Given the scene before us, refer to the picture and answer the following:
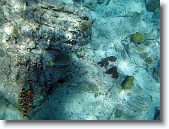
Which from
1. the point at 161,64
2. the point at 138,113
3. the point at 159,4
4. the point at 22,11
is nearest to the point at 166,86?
the point at 161,64

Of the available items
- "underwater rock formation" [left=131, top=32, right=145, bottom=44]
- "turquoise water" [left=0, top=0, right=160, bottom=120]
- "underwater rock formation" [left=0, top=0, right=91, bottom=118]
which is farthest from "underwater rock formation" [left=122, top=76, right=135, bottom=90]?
"underwater rock formation" [left=0, top=0, right=91, bottom=118]

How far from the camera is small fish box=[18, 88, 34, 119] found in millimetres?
2986

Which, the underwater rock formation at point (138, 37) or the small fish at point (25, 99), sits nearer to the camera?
the small fish at point (25, 99)

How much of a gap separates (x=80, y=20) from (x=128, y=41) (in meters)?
0.89

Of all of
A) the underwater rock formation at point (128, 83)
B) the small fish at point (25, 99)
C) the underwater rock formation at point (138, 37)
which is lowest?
the small fish at point (25, 99)

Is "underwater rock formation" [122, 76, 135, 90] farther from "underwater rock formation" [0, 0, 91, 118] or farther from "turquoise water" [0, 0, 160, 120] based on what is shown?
"underwater rock formation" [0, 0, 91, 118]

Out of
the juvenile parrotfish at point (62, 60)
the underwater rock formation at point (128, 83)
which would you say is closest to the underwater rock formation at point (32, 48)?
the juvenile parrotfish at point (62, 60)

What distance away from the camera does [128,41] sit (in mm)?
3303

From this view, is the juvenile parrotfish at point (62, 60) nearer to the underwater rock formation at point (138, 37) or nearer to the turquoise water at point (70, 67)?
the turquoise water at point (70, 67)

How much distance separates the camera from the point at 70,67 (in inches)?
122

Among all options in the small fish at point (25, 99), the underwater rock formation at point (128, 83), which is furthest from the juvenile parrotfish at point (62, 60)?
the underwater rock formation at point (128, 83)

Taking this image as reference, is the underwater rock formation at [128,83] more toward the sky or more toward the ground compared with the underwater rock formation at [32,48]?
more toward the ground

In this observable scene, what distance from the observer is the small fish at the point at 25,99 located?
2.99m

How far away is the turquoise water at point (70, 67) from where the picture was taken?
3016mm
